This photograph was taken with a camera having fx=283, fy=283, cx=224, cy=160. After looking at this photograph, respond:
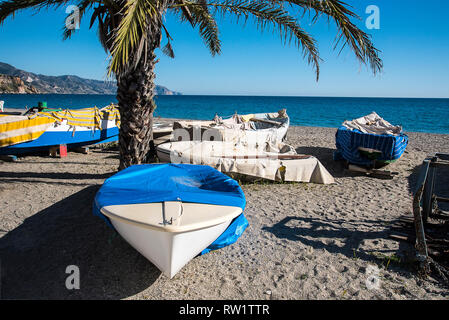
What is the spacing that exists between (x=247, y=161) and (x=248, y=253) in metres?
3.51

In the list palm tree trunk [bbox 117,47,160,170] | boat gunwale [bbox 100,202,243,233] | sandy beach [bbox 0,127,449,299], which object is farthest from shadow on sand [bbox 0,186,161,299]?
palm tree trunk [bbox 117,47,160,170]

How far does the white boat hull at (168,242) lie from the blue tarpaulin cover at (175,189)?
1.22ft

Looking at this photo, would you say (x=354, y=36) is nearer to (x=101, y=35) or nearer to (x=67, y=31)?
(x=101, y=35)

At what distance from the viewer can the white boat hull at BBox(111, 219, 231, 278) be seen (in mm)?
2996

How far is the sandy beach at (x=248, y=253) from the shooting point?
3.38 metres

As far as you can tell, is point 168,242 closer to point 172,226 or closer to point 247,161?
point 172,226

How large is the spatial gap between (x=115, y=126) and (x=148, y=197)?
364 inches

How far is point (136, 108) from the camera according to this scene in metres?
6.39

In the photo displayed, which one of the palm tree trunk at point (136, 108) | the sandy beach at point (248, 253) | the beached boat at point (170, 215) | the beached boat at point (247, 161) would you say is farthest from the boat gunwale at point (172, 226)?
the beached boat at point (247, 161)

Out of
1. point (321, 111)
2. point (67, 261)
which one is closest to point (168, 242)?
point (67, 261)

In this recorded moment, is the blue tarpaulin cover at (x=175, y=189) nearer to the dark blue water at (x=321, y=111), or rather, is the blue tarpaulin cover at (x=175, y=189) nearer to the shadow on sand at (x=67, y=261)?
the shadow on sand at (x=67, y=261)

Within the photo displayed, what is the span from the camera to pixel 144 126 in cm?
670

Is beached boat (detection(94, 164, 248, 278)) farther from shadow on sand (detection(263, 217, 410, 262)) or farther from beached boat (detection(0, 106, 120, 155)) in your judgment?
beached boat (detection(0, 106, 120, 155))

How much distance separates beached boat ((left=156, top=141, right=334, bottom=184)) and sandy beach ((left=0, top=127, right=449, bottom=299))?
520mm
